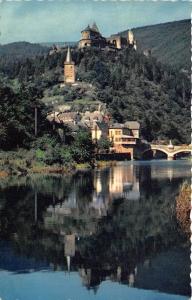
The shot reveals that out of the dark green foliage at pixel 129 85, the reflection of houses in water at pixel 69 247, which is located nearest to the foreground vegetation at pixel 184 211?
the reflection of houses in water at pixel 69 247

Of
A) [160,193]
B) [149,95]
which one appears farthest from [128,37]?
[160,193]

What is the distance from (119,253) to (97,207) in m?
8.27

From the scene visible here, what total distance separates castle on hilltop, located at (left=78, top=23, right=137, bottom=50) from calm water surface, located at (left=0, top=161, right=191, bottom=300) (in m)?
102

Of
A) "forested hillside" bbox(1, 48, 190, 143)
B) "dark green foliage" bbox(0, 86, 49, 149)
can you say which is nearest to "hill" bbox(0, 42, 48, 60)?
"forested hillside" bbox(1, 48, 190, 143)

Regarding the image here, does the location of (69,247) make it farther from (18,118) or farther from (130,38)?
(130,38)

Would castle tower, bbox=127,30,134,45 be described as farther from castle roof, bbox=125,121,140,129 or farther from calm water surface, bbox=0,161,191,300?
calm water surface, bbox=0,161,191,300

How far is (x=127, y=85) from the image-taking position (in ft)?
380

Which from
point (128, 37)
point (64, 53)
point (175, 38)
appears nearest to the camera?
point (175, 38)

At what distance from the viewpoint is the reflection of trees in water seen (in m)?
13.3

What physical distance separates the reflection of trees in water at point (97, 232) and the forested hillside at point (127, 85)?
67685 millimetres

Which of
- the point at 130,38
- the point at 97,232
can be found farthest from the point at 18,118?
the point at 130,38

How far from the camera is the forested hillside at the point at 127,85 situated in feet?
324

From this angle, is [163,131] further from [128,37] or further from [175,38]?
[128,37]

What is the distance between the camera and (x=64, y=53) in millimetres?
123250
